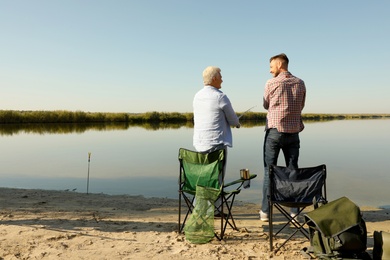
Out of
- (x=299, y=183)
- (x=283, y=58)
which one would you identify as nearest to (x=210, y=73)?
(x=283, y=58)

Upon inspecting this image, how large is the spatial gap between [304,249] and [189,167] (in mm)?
1307

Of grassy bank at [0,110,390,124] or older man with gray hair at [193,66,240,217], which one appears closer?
older man with gray hair at [193,66,240,217]

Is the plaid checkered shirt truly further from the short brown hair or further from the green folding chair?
the green folding chair

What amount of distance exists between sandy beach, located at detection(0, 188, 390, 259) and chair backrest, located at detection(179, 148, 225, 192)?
0.55 metres

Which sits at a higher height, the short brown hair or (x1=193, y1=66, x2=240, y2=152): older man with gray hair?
the short brown hair

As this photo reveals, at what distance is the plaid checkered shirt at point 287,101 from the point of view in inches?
140

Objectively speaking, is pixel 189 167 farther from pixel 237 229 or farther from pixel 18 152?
pixel 18 152

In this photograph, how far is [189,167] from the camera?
11.0ft

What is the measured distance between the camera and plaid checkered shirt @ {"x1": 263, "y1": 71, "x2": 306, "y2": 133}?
11.6 feet

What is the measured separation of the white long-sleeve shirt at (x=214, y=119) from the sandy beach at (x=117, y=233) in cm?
98

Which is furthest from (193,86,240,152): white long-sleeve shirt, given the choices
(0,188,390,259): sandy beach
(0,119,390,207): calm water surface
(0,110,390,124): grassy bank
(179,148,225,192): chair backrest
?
(0,110,390,124): grassy bank

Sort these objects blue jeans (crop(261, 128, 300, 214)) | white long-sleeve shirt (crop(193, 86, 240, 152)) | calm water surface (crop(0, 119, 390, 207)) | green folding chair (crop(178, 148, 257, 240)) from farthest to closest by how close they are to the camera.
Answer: calm water surface (crop(0, 119, 390, 207)) → blue jeans (crop(261, 128, 300, 214)) → white long-sleeve shirt (crop(193, 86, 240, 152)) → green folding chair (crop(178, 148, 257, 240))

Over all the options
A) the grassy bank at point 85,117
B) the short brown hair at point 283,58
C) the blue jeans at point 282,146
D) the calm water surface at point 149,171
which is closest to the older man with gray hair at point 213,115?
the blue jeans at point 282,146

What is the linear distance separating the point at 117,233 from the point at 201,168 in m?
1.12
